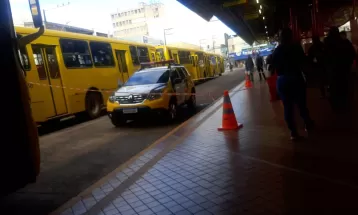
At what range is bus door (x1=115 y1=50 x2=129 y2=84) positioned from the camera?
16319mm

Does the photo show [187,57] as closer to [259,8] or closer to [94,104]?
[259,8]

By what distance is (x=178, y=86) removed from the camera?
456 inches

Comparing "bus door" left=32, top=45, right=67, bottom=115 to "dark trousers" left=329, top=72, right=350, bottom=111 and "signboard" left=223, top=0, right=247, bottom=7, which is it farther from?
"signboard" left=223, top=0, right=247, bottom=7

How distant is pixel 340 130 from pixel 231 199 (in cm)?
330

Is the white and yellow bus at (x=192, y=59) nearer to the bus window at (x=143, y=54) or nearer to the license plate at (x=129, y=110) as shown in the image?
the bus window at (x=143, y=54)

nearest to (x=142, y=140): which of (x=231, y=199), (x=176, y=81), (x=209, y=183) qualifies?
(x=176, y=81)

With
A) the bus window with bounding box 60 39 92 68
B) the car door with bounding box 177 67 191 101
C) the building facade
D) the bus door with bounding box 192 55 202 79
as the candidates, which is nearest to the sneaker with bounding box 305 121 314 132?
the car door with bounding box 177 67 191 101

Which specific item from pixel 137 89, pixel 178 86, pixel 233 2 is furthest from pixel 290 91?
pixel 233 2

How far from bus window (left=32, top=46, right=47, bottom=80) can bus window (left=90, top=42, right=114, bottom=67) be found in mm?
3001

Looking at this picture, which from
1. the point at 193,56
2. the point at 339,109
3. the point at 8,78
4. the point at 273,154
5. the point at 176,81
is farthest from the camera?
the point at 193,56

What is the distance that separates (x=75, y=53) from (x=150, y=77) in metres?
3.55

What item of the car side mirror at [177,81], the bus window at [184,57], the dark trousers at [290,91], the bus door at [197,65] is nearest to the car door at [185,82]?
the car side mirror at [177,81]

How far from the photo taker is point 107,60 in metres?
15.3

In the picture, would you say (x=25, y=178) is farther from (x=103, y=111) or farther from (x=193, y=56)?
(x=193, y=56)
